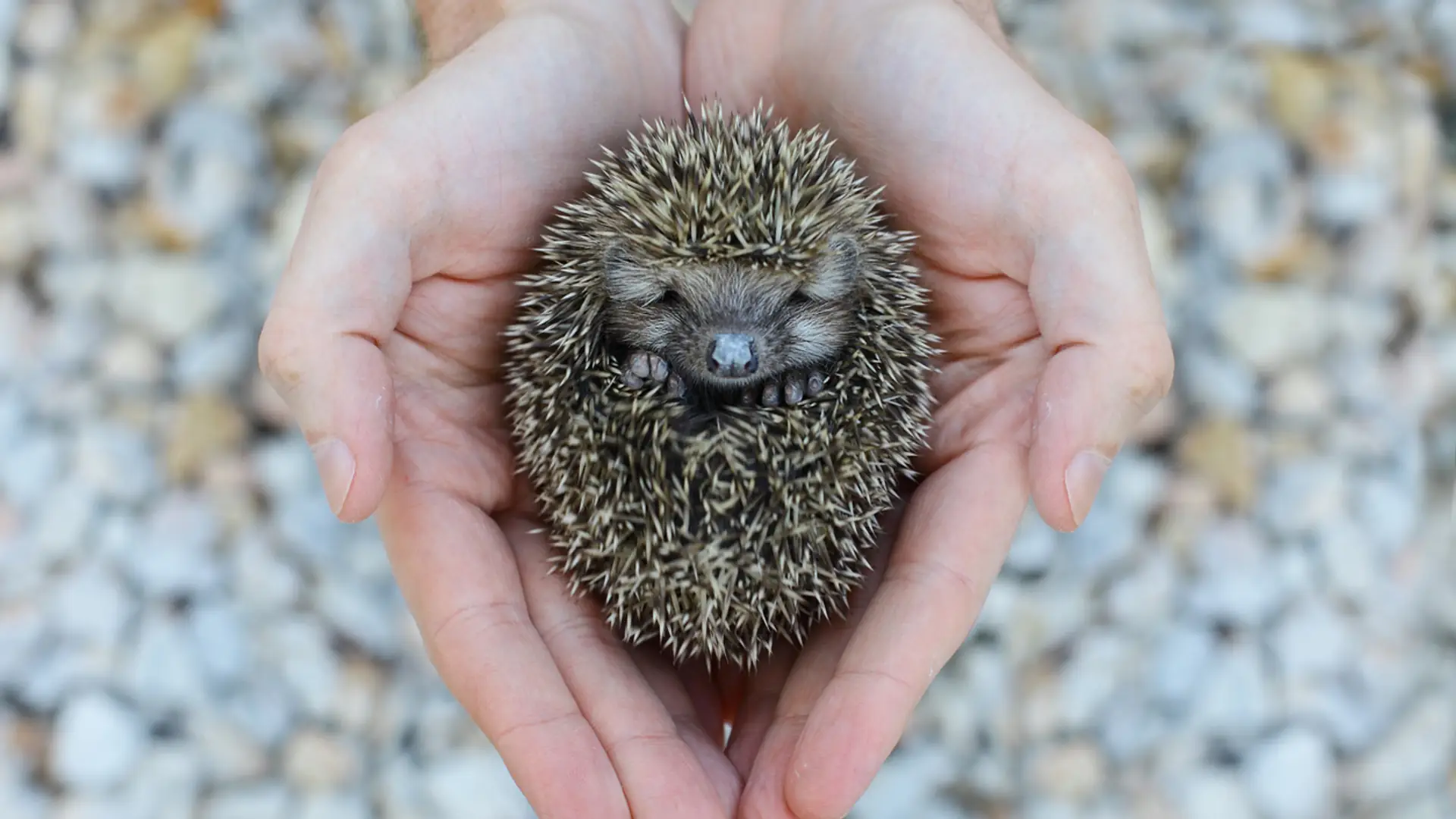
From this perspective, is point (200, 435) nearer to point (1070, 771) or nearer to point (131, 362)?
point (131, 362)

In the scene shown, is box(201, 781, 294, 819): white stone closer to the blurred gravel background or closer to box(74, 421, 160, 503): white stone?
the blurred gravel background

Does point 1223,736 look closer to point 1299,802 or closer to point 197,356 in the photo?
point 1299,802

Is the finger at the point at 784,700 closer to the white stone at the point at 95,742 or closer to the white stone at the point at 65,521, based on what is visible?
the white stone at the point at 95,742

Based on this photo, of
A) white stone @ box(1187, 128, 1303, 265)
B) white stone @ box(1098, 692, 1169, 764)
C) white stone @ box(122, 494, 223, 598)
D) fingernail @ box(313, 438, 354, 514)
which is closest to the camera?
fingernail @ box(313, 438, 354, 514)

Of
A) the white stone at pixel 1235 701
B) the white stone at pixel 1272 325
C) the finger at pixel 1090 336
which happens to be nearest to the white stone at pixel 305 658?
the finger at pixel 1090 336

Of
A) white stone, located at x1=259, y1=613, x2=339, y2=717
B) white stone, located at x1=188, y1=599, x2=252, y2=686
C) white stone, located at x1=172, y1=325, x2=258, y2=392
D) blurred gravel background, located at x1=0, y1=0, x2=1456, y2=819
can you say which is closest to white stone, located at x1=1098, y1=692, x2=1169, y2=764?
blurred gravel background, located at x1=0, y1=0, x2=1456, y2=819

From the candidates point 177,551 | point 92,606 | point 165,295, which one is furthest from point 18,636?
point 165,295
